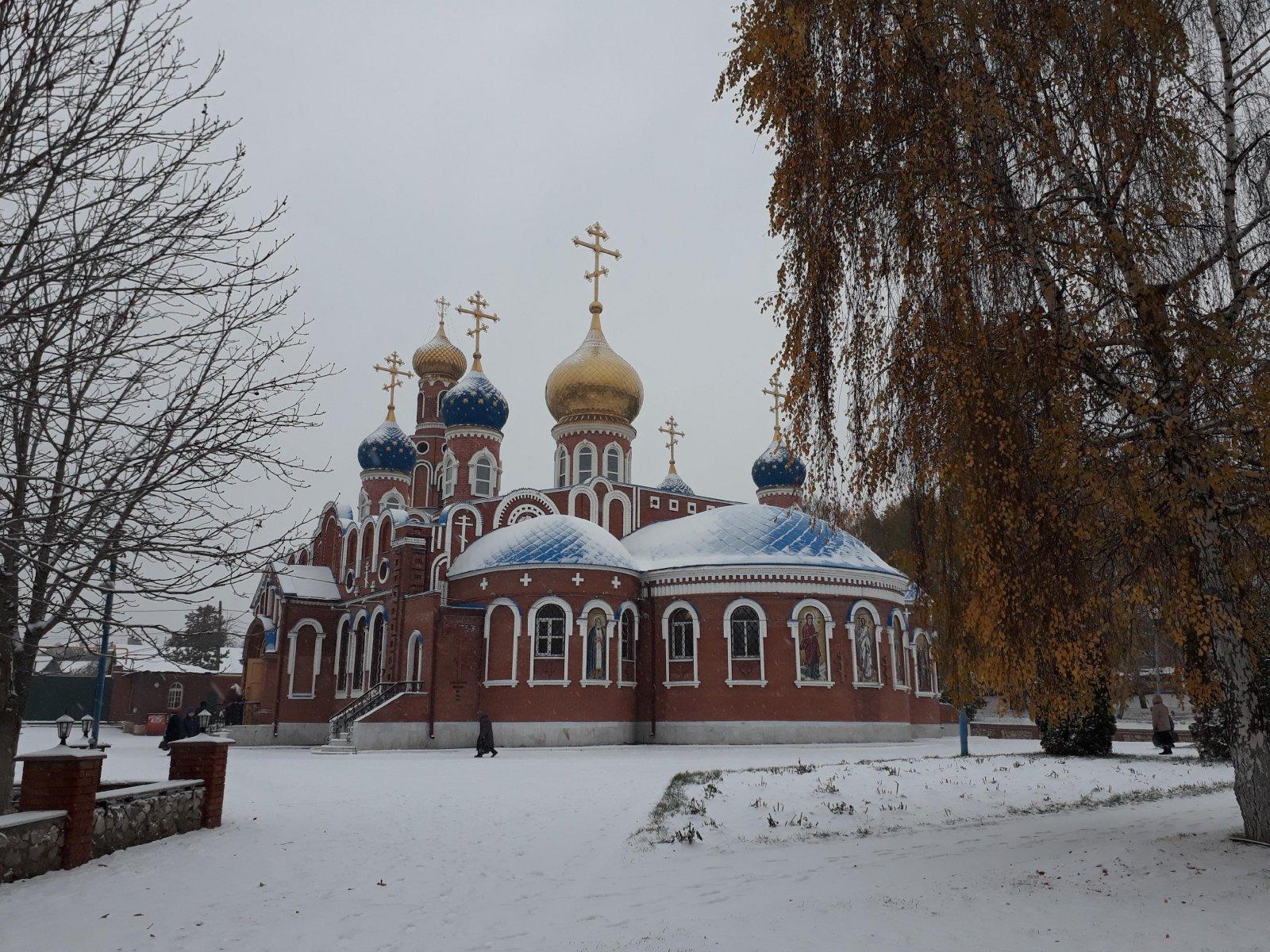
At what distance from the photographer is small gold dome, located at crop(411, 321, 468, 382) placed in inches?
1543

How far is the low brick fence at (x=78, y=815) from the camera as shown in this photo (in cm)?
702

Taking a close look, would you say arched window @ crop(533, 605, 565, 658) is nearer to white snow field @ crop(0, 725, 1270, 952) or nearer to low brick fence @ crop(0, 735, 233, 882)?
white snow field @ crop(0, 725, 1270, 952)

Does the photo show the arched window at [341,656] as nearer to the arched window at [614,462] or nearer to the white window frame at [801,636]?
the arched window at [614,462]

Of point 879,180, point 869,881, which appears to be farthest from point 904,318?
point 869,881

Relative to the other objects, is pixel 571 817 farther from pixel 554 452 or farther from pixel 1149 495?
pixel 554 452

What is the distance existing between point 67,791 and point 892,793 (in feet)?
28.3

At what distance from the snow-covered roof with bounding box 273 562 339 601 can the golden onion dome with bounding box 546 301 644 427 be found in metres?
9.59

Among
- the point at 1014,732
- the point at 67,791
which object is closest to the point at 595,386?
the point at 1014,732

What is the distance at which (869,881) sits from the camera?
707cm

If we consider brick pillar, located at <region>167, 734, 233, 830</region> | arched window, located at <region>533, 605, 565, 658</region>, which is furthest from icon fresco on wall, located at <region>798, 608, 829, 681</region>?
brick pillar, located at <region>167, 734, 233, 830</region>

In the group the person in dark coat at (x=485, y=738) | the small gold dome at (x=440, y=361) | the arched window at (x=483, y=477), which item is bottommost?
the person in dark coat at (x=485, y=738)

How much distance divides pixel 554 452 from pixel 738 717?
13.1 m

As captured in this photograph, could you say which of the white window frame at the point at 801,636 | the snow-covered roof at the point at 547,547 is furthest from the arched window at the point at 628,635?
the white window frame at the point at 801,636

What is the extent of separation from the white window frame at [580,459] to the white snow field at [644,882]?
800 inches
